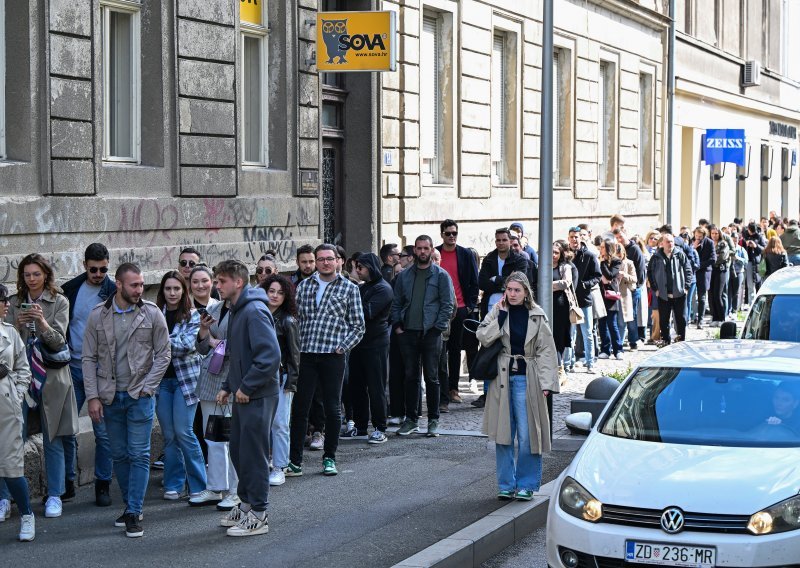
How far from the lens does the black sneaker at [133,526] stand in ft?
29.2

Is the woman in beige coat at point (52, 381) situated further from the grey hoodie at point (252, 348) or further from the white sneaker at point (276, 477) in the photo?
the white sneaker at point (276, 477)

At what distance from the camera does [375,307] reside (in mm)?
12625

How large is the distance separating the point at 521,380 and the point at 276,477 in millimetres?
2204

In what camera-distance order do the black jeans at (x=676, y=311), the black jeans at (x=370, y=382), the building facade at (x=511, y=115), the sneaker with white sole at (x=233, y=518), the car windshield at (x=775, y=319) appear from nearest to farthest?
the sneaker with white sole at (x=233, y=518), the car windshield at (x=775, y=319), the black jeans at (x=370, y=382), the building facade at (x=511, y=115), the black jeans at (x=676, y=311)

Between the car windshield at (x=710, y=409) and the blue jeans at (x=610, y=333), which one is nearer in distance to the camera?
the car windshield at (x=710, y=409)

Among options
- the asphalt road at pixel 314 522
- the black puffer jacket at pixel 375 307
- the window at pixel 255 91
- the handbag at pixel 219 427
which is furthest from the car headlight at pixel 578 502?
the window at pixel 255 91

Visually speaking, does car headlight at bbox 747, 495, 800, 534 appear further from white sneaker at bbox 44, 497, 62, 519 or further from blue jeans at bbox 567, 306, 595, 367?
blue jeans at bbox 567, 306, 595, 367

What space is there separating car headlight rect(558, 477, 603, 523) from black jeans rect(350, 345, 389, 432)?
516 cm

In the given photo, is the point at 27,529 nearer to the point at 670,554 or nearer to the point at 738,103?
the point at 670,554

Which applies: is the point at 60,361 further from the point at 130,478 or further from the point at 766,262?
the point at 766,262

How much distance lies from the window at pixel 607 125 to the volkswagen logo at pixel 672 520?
22.3 metres

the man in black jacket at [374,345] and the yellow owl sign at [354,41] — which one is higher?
the yellow owl sign at [354,41]

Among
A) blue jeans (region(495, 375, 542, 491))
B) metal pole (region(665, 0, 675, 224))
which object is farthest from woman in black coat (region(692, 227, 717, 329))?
blue jeans (region(495, 375, 542, 491))

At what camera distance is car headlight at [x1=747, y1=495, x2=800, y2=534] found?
6.81m
